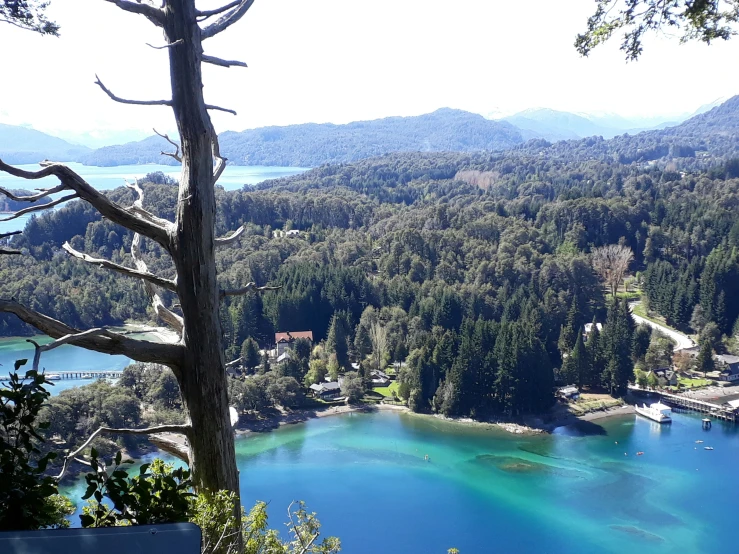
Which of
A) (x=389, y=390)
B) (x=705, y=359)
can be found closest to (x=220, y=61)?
(x=389, y=390)

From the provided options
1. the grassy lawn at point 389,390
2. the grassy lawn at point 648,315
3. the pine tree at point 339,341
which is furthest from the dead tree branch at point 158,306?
the grassy lawn at point 648,315

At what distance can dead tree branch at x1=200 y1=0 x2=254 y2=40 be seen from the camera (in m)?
1.90

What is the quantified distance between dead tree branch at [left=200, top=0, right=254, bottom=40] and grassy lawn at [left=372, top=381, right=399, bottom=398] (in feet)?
58.0

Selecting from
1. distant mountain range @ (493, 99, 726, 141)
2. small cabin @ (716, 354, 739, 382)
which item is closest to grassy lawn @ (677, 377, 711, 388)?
small cabin @ (716, 354, 739, 382)

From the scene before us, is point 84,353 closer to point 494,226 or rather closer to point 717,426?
point 494,226

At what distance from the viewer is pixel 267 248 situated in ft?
92.9

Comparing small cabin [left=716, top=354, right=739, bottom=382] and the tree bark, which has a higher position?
the tree bark

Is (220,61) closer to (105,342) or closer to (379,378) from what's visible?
(105,342)

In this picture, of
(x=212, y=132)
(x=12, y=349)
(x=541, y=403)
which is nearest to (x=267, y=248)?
(x=12, y=349)

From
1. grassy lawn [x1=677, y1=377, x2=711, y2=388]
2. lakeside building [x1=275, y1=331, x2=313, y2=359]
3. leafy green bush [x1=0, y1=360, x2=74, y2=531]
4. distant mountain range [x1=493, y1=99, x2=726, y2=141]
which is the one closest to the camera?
leafy green bush [x1=0, y1=360, x2=74, y2=531]

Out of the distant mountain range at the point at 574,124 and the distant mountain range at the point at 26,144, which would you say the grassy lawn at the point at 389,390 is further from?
the distant mountain range at the point at 574,124

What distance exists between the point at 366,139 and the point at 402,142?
597cm

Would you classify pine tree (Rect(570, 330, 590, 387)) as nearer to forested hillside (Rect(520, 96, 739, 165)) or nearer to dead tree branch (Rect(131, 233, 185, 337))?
dead tree branch (Rect(131, 233, 185, 337))

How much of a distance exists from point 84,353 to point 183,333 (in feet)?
79.1
